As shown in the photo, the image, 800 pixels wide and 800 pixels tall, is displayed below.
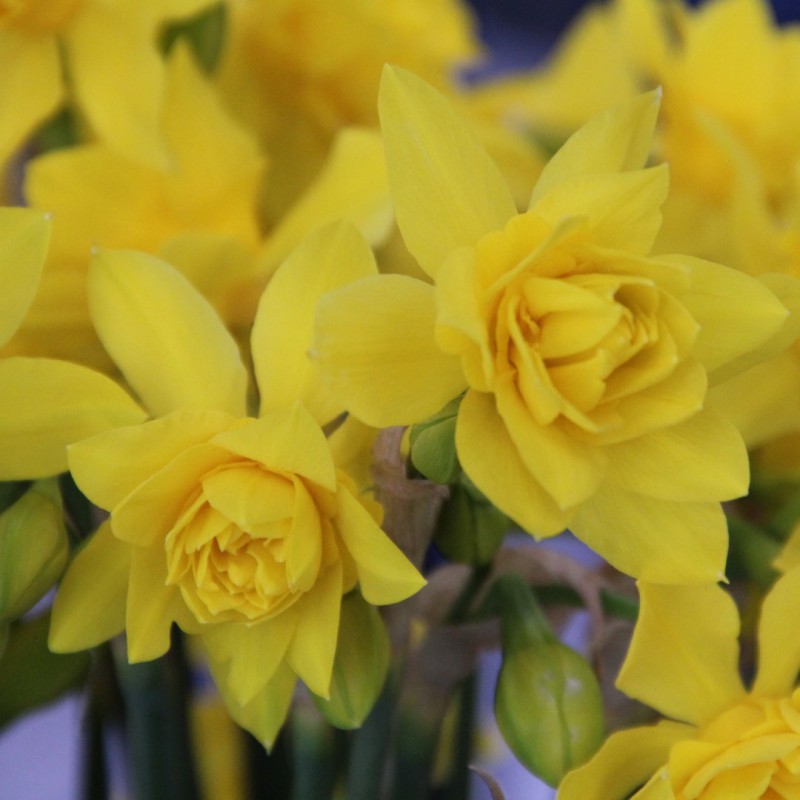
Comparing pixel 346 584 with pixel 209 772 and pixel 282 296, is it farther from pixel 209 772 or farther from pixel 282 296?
pixel 209 772

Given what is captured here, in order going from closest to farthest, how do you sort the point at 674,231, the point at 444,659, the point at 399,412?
the point at 399,412, the point at 444,659, the point at 674,231

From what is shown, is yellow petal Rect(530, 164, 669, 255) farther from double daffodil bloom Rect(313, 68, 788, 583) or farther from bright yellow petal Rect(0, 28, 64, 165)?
bright yellow petal Rect(0, 28, 64, 165)

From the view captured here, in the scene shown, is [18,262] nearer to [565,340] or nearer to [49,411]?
[49,411]

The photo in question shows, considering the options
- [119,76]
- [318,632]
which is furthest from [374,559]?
[119,76]

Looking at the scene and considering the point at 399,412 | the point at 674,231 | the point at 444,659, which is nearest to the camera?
the point at 399,412

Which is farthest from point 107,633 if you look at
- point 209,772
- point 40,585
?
point 209,772

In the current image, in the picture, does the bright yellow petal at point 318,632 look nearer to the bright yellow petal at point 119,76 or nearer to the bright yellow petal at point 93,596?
the bright yellow petal at point 93,596
